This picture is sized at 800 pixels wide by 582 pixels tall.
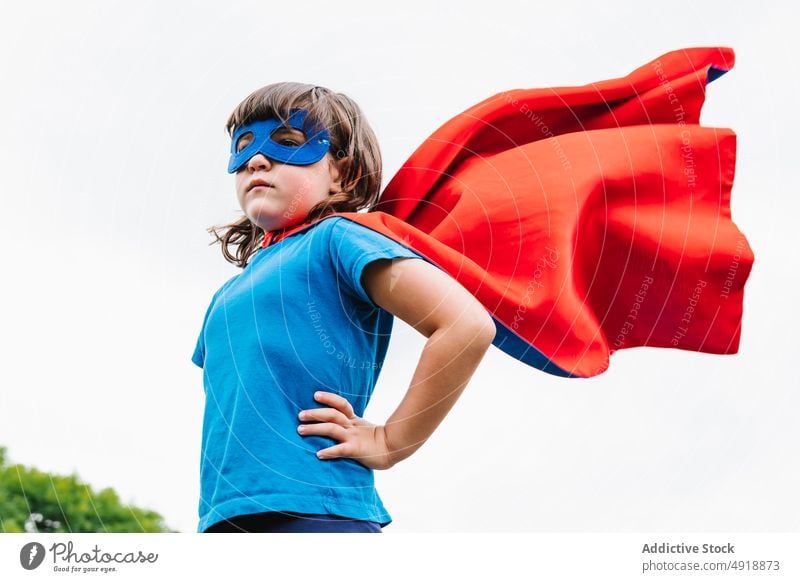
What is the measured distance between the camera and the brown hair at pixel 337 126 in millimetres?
2457

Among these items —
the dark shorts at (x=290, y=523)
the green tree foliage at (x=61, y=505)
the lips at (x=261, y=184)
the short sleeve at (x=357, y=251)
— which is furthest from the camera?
the green tree foliage at (x=61, y=505)

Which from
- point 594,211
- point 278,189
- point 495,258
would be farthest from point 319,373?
point 594,211

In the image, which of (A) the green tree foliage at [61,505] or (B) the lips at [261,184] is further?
(A) the green tree foliage at [61,505]

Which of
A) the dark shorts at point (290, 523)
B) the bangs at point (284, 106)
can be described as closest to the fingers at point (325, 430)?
the dark shorts at point (290, 523)

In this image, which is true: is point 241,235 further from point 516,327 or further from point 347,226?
point 516,327

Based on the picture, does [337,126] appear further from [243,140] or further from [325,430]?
[325,430]

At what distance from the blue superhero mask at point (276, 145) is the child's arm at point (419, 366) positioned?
1.49 feet

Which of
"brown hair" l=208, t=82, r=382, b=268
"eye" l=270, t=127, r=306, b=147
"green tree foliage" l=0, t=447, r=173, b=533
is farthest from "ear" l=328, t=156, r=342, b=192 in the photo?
"green tree foliage" l=0, t=447, r=173, b=533

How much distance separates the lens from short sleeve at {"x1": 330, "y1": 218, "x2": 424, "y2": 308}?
6.84ft

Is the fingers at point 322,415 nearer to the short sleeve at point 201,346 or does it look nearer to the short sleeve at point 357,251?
the short sleeve at point 357,251

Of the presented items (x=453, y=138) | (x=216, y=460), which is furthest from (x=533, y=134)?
(x=216, y=460)

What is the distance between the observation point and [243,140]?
8.09ft

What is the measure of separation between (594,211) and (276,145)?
103 centimetres

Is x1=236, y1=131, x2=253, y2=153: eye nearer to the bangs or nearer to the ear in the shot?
the bangs
